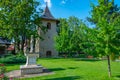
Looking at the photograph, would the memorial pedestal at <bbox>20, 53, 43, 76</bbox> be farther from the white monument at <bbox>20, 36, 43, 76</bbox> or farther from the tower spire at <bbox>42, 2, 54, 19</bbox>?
the tower spire at <bbox>42, 2, 54, 19</bbox>

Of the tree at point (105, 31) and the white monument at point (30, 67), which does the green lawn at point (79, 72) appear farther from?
the tree at point (105, 31)

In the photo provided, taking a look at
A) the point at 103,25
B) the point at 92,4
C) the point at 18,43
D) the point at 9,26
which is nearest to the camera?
the point at 103,25

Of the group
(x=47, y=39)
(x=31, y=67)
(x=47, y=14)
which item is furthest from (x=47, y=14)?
(x=31, y=67)

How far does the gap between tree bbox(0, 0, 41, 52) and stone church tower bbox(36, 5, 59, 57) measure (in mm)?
7209

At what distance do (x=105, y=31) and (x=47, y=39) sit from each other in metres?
36.3

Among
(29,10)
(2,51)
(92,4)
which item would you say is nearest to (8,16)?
(29,10)

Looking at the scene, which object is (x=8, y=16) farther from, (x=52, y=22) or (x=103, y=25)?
(x=103, y=25)

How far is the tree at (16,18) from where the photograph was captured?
121 ft

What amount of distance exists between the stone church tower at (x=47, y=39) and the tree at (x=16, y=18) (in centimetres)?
721

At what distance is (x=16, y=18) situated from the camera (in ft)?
121

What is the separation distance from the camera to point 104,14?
12.5 meters

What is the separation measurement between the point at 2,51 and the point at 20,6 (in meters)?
14.3

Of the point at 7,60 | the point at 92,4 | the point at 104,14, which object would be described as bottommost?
the point at 7,60

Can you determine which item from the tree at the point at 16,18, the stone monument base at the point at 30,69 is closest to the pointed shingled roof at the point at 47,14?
the tree at the point at 16,18
